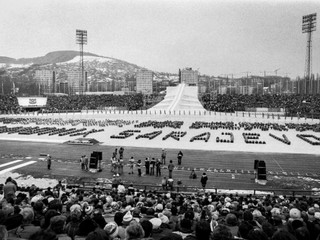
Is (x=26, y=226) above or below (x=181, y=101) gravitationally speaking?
below

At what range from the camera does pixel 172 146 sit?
3912 cm

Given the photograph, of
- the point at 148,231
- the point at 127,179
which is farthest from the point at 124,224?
the point at 127,179

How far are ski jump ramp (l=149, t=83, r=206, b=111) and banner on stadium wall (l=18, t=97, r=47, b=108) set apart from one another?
111 feet

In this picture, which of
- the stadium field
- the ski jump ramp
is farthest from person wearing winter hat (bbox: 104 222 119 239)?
the ski jump ramp

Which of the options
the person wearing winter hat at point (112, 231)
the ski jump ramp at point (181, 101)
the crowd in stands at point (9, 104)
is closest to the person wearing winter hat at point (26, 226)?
the person wearing winter hat at point (112, 231)

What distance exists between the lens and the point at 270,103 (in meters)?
86.1

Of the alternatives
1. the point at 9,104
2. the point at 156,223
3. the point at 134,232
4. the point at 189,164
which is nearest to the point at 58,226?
the point at 134,232

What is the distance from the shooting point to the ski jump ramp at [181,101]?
300ft

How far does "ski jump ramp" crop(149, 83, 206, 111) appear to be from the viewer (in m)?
91.4

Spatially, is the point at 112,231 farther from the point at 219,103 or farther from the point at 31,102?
the point at 31,102

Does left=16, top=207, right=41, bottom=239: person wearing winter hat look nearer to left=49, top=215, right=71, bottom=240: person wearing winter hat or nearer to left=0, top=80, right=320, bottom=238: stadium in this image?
left=49, top=215, right=71, bottom=240: person wearing winter hat

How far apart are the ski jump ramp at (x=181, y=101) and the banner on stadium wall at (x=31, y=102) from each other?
33958 mm

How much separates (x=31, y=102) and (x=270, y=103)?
6978 cm

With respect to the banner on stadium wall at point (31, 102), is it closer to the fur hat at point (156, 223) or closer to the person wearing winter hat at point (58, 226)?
the person wearing winter hat at point (58, 226)
